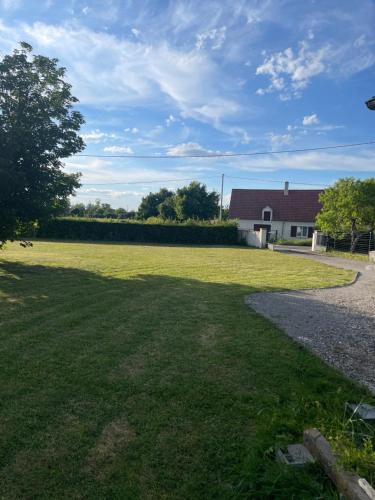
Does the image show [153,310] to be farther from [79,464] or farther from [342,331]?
[79,464]

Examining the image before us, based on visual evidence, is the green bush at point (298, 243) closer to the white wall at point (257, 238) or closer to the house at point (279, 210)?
the white wall at point (257, 238)

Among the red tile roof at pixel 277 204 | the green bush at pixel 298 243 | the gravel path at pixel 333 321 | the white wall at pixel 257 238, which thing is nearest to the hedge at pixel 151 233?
the white wall at pixel 257 238

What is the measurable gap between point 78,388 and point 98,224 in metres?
25.6

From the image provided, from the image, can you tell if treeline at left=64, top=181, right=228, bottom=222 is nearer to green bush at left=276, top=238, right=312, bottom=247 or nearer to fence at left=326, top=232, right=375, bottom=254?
green bush at left=276, top=238, right=312, bottom=247

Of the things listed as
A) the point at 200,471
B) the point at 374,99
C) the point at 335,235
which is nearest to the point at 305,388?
the point at 200,471

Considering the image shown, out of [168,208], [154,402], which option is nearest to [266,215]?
[168,208]

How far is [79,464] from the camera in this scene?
220cm

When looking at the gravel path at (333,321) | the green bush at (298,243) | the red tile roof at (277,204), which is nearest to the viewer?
the gravel path at (333,321)

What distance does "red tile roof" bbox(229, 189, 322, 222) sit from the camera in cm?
3913

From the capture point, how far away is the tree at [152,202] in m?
50.4

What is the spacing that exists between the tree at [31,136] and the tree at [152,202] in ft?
133

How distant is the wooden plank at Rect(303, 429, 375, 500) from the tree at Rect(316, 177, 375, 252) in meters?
20.7

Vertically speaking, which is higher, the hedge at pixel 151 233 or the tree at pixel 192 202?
the tree at pixel 192 202

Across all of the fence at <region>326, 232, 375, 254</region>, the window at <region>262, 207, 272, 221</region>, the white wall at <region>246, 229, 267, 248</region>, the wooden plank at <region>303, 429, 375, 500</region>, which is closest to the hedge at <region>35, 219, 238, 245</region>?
the white wall at <region>246, 229, 267, 248</region>
